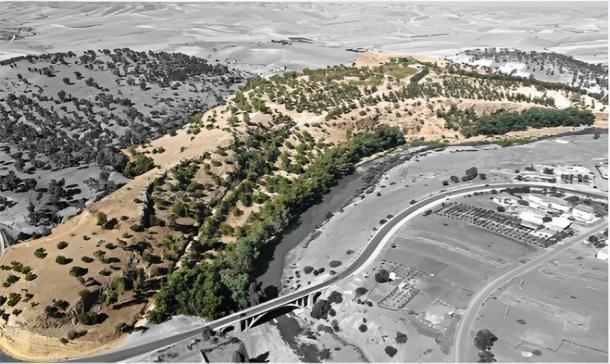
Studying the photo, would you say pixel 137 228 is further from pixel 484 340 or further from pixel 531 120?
pixel 531 120

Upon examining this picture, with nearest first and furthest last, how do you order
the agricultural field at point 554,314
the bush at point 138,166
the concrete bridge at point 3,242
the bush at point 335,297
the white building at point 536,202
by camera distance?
the agricultural field at point 554,314
the bush at point 335,297
the concrete bridge at point 3,242
the white building at point 536,202
the bush at point 138,166

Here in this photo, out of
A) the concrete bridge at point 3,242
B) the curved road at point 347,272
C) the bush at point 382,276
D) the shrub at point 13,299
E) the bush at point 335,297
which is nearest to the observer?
the curved road at point 347,272

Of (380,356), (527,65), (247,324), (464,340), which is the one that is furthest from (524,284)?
(527,65)

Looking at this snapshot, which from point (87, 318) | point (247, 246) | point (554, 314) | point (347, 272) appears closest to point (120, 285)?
point (87, 318)

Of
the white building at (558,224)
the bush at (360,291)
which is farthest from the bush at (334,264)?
the white building at (558,224)

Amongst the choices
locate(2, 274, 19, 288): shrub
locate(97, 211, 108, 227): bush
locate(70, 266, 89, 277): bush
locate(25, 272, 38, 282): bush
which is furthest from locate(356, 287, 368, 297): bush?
locate(2, 274, 19, 288): shrub

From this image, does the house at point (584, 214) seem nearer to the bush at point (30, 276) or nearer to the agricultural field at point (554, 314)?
the agricultural field at point (554, 314)
